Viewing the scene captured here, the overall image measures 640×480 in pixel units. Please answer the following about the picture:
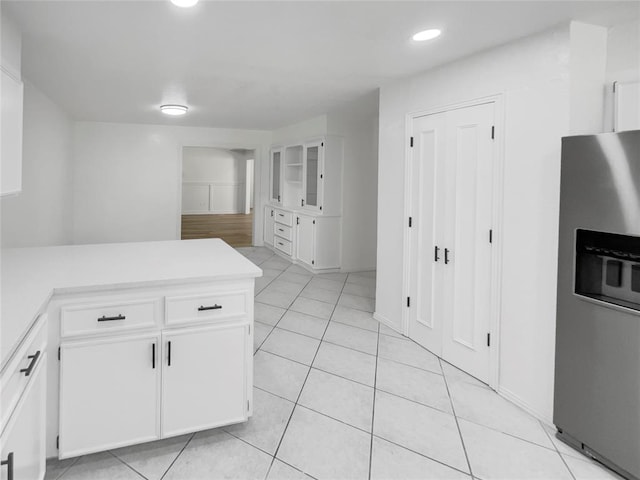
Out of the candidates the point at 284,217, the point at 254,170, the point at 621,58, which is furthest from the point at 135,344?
the point at 254,170

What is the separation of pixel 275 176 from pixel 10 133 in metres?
5.54

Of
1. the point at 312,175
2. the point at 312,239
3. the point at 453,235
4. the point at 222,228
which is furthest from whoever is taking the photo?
the point at 222,228

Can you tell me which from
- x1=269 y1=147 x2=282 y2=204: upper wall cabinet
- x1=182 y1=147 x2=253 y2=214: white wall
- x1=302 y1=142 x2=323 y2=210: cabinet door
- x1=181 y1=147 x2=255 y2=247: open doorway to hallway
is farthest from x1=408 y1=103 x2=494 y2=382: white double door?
x1=182 y1=147 x2=253 y2=214: white wall

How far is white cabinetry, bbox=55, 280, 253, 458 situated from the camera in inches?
69.4

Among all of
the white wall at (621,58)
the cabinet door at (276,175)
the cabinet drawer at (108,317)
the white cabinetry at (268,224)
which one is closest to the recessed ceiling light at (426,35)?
the white wall at (621,58)

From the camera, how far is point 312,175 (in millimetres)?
6098

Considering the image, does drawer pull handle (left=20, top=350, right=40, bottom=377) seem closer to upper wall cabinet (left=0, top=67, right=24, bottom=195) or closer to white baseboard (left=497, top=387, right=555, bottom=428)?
upper wall cabinet (left=0, top=67, right=24, bottom=195)

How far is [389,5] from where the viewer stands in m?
2.09

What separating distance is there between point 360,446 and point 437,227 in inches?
67.4

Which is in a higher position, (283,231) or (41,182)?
(41,182)

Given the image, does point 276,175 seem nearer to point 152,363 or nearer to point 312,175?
point 312,175

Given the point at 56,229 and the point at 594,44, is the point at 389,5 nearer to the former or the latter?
the point at 594,44

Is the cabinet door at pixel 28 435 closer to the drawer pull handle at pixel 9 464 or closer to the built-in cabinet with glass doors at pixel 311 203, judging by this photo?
the drawer pull handle at pixel 9 464

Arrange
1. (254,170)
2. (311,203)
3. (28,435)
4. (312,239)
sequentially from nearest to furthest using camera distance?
(28,435)
(312,239)
(311,203)
(254,170)
